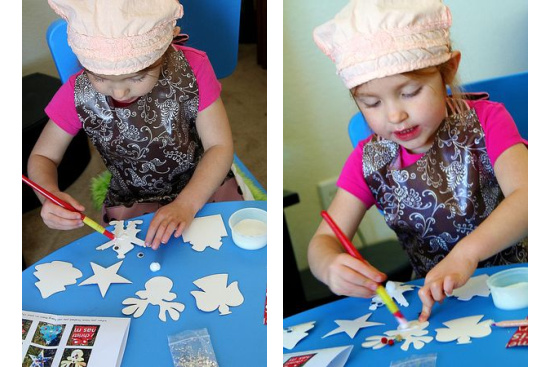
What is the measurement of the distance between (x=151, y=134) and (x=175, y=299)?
1.50 feet

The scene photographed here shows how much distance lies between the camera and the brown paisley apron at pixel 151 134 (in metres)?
1.24

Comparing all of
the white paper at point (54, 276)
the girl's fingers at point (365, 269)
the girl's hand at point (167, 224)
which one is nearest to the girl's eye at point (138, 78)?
the girl's hand at point (167, 224)

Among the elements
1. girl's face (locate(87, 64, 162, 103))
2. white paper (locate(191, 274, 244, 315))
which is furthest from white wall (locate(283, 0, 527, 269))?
white paper (locate(191, 274, 244, 315))

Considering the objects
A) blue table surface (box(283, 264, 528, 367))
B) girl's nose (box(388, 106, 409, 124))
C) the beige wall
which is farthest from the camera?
the beige wall

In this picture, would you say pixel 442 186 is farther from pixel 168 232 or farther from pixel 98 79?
pixel 98 79

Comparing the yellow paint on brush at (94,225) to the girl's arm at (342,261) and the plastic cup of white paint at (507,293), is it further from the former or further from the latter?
the plastic cup of white paint at (507,293)

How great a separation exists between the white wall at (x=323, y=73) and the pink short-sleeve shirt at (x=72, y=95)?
290 mm

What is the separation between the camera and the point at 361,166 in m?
1.13

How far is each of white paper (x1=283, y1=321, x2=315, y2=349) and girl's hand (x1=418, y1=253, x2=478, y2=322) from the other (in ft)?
0.45

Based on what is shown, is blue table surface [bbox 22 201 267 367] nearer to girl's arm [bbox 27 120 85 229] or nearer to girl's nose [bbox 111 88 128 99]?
girl's arm [bbox 27 120 85 229]

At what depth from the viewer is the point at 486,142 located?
1.07 metres

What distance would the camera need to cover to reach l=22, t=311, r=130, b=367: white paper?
0.79m
